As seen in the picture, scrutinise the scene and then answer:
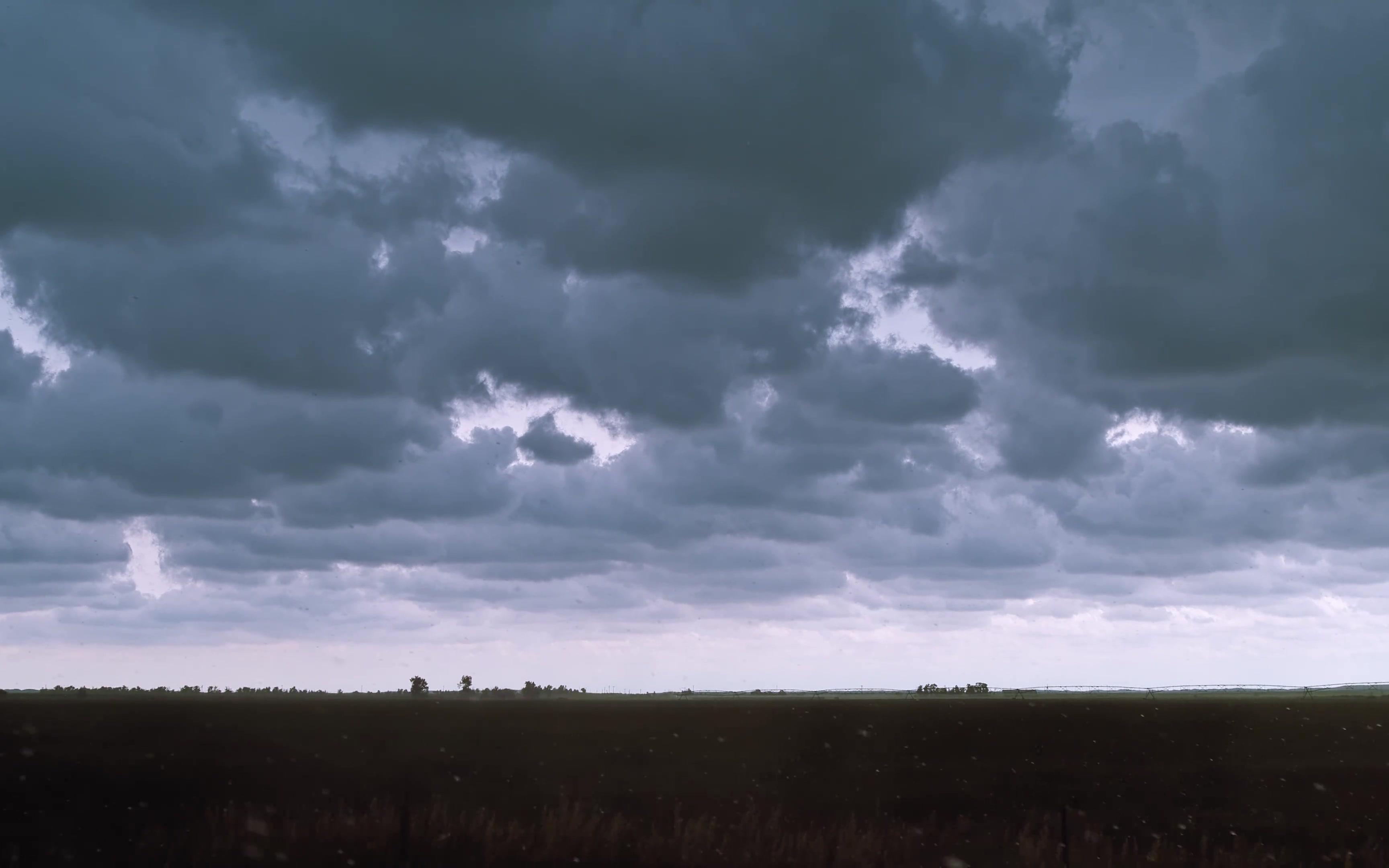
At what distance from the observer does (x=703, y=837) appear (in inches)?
1059

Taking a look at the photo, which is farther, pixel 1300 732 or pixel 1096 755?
pixel 1300 732

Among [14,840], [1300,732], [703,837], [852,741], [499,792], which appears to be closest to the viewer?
[703,837]

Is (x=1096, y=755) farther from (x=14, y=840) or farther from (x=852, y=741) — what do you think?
(x=14, y=840)

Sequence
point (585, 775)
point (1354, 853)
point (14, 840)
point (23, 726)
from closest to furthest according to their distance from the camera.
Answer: point (14, 840) < point (1354, 853) < point (585, 775) < point (23, 726)

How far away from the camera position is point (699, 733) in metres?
80.6

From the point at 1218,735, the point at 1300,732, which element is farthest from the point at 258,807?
the point at 1300,732

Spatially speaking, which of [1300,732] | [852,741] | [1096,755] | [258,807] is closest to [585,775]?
[258,807]

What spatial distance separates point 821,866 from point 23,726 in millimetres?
65304

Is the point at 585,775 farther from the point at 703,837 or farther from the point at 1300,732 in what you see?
the point at 1300,732

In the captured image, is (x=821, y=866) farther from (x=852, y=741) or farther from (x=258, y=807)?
(x=852, y=741)

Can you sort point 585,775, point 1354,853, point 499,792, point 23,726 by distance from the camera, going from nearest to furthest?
point 1354,853 < point 499,792 < point 585,775 < point 23,726

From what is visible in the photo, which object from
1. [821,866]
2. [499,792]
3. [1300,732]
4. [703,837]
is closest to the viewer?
[821,866]

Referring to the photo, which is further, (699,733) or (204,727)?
(699,733)

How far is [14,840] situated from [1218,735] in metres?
79.4
